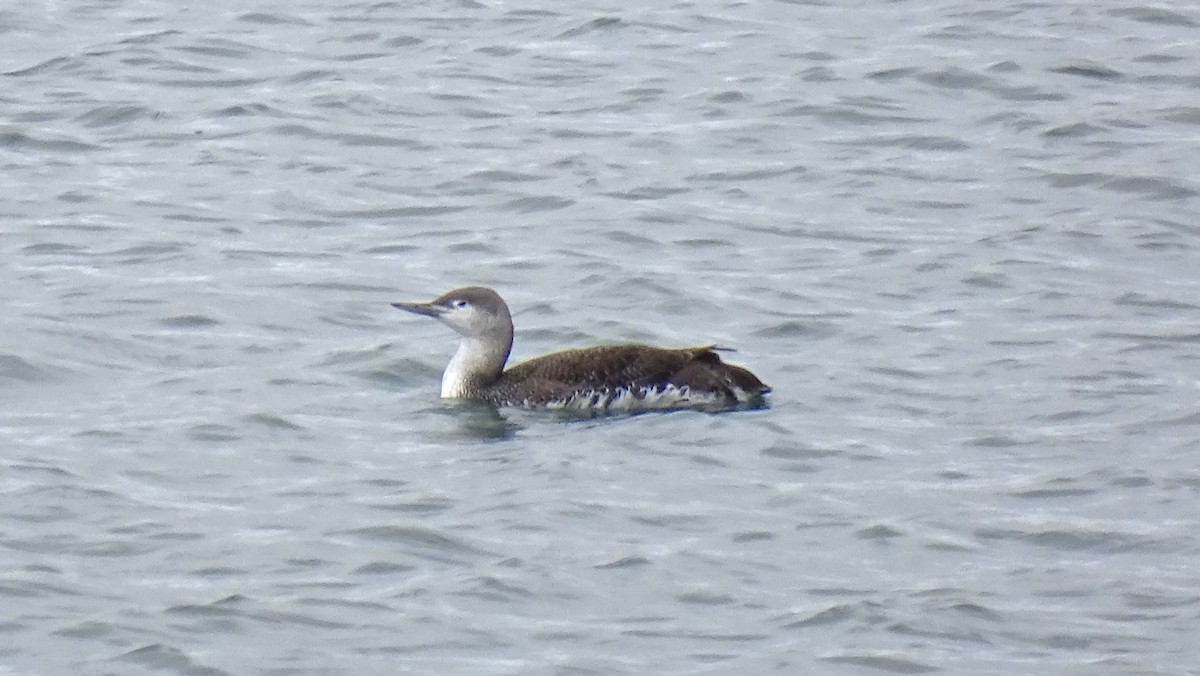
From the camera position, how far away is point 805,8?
67.7ft

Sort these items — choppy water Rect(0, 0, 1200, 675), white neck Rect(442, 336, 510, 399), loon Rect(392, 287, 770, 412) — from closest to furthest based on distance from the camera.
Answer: choppy water Rect(0, 0, 1200, 675) < loon Rect(392, 287, 770, 412) < white neck Rect(442, 336, 510, 399)

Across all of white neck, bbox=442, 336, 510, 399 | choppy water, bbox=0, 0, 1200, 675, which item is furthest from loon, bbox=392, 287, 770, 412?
choppy water, bbox=0, 0, 1200, 675

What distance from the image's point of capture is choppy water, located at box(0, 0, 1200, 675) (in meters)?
8.95

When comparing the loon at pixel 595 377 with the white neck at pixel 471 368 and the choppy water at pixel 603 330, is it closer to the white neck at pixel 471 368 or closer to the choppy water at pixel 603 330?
the white neck at pixel 471 368

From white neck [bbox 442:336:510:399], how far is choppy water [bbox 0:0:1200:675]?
23 centimetres

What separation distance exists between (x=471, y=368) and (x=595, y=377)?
2.37 feet

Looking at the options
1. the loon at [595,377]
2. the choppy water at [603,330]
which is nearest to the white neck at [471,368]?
the loon at [595,377]

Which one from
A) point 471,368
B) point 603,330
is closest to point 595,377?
point 471,368

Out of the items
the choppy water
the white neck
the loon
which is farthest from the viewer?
the white neck

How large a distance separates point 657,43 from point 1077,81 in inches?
133

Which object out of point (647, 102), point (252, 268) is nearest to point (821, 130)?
point (647, 102)

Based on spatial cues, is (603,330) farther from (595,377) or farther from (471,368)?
(595,377)

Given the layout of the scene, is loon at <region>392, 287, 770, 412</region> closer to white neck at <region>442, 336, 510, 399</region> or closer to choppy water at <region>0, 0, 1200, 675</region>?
white neck at <region>442, 336, 510, 399</region>

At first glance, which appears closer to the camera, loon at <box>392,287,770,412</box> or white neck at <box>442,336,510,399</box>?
loon at <box>392,287,770,412</box>
